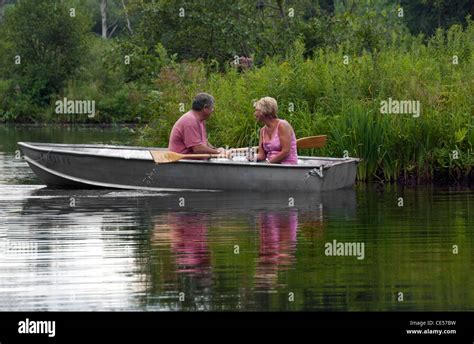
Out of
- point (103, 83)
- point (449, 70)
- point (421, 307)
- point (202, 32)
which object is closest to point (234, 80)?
point (449, 70)

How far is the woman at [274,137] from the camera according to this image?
20.6 metres

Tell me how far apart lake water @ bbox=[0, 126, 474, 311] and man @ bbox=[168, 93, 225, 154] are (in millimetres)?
684

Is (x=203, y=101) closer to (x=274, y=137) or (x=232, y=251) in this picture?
(x=274, y=137)

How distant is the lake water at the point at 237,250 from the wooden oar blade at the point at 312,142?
0.88 m

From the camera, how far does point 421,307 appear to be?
11078 millimetres

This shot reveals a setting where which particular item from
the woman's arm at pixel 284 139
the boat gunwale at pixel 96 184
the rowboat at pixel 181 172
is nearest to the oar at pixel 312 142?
the rowboat at pixel 181 172

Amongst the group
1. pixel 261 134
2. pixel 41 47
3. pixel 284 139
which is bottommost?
pixel 284 139

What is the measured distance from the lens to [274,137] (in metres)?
20.9

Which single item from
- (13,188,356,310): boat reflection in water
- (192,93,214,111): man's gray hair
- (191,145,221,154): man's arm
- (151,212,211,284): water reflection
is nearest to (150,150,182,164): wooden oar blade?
(191,145,221,154): man's arm

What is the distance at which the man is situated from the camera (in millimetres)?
21203

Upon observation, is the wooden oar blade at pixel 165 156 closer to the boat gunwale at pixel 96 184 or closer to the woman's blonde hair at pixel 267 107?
the boat gunwale at pixel 96 184

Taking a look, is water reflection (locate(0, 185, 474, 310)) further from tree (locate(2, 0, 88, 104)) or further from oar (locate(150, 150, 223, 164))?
tree (locate(2, 0, 88, 104))

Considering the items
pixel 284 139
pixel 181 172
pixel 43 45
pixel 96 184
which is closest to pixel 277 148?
pixel 284 139

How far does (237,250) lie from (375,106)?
9179mm
